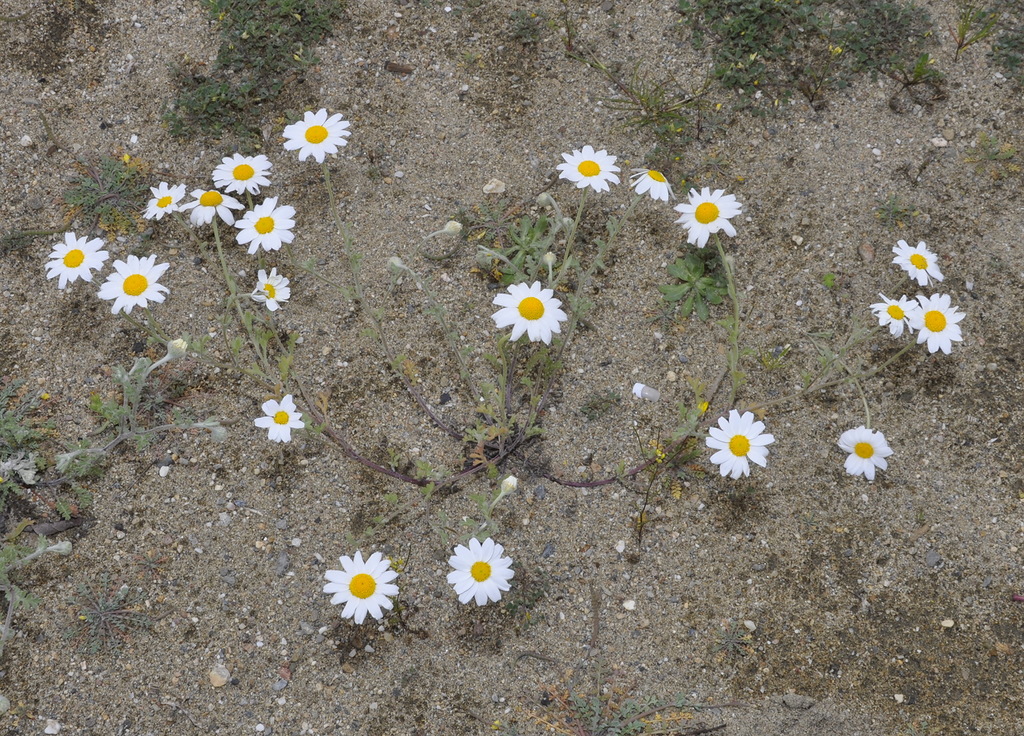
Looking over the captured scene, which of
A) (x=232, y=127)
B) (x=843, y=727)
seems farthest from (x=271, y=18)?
(x=843, y=727)

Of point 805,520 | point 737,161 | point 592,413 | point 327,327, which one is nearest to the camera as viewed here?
point 805,520

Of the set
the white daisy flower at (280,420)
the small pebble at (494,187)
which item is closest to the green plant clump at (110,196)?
the white daisy flower at (280,420)

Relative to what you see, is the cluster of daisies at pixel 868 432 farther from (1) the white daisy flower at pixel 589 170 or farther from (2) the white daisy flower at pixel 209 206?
(2) the white daisy flower at pixel 209 206

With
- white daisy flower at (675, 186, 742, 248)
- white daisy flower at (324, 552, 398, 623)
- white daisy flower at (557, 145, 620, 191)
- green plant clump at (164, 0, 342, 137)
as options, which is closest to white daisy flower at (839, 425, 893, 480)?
white daisy flower at (675, 186, 742, 248)

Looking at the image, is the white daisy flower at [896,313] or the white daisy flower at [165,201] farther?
the white daisy flower at [165,201]

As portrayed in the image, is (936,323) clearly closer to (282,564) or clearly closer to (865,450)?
(865,450)

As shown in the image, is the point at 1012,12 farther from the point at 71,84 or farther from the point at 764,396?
the point at 71,84
